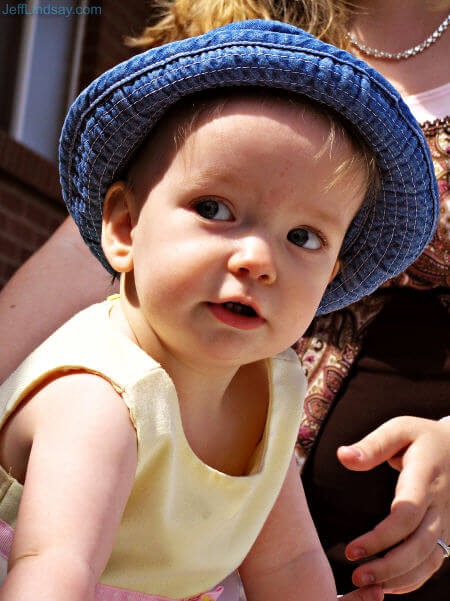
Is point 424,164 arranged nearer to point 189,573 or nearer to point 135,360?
point 135,360

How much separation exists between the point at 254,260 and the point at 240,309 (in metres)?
0.09

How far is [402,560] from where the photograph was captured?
4.82 ft

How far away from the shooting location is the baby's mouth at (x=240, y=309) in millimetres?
1271

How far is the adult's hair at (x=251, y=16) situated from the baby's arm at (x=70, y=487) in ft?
3.34

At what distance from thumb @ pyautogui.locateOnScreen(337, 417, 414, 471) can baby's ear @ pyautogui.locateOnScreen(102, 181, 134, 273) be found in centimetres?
48

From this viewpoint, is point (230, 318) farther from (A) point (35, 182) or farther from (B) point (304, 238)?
(A) point (35, 182)

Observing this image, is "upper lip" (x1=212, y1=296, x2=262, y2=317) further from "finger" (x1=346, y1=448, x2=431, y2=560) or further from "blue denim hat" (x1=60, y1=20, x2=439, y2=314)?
"finger" (x1=346, y1=448, x2=431, y2=560)

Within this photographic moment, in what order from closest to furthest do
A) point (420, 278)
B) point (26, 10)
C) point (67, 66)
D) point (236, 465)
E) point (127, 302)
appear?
point (127, 302)
point (236, 465)
point (420, 278)
point (26, 10)
point (67, 66)

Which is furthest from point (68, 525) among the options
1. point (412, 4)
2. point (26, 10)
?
point (26, 10)

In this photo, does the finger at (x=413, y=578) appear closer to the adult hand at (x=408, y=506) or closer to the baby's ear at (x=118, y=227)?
the adult hand at (x=408, y=506)

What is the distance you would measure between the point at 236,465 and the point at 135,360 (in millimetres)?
380

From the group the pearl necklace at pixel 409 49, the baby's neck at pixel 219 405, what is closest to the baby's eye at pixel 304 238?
the baby's neck at pixel 219 405

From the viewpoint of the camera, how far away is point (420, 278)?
1894mm

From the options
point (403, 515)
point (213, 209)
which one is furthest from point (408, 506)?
point (213, 209)
